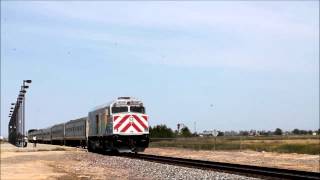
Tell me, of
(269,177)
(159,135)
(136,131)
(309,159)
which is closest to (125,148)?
(136,131)

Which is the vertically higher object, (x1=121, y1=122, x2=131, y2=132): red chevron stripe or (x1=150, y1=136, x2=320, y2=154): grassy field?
(x1=121, y1=122, x2=131, y2=132): red chevron stripe

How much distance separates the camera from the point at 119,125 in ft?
108

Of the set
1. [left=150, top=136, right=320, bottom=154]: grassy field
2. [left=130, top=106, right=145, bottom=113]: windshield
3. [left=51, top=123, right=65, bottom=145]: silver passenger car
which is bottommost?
[left=150, top=136, right=320, bottom=154]: grassy field

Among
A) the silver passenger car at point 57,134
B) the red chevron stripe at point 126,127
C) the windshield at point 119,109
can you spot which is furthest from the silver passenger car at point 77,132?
the red chevron stripe at point 126,127

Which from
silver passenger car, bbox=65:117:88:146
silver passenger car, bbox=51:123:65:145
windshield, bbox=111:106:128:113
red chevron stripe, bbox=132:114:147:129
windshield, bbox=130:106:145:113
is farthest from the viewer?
silver passenger car, bbox=51:123:65:145

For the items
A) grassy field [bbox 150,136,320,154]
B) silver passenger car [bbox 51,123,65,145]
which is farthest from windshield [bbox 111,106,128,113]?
silver passenger car [bbox 51,123,65,145]

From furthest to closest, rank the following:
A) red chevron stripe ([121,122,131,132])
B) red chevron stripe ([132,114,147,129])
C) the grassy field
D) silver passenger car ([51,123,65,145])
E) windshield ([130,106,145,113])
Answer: silver passenger car ([51,123,65,145]) < the grassy field < windshield ([130,106,145,113]) < red chevron stripe ([132,114,147,129]) < red chevron stripe ([121,122,131,132])

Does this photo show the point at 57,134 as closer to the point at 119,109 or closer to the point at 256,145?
the point at 256,145

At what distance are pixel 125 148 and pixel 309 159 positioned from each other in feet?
35.3

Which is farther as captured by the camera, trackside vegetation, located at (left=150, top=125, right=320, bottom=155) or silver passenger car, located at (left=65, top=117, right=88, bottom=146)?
silver passenger car, located at (left=65, top=117, right=88, bottom=146)

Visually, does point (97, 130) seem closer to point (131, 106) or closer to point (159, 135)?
point (131, 106)

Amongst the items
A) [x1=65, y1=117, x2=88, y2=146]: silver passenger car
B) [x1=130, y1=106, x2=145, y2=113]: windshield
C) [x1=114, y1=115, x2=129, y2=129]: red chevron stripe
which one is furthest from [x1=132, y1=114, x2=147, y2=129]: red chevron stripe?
[x1=65, y1=117, x2=88, y2=146]: silver passenger car

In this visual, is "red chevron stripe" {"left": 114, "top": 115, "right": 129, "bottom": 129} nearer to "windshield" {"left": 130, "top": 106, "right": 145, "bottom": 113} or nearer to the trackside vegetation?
"windshield" {"left": 130, "top": 106, "right": 145, "bottom": 113}

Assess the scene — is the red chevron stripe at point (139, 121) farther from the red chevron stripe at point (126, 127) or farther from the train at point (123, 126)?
the red chevron stripe at point (126, 127)
